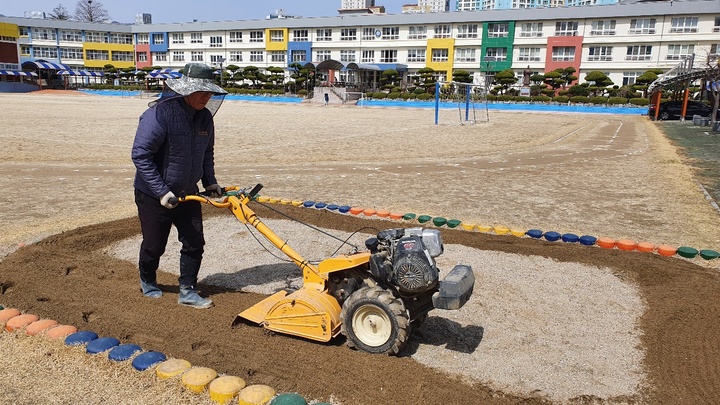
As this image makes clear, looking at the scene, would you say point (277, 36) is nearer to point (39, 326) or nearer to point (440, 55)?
point (440, 55)

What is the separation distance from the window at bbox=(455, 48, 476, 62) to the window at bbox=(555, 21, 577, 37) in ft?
Answer: 32.3

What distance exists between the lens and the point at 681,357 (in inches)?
159

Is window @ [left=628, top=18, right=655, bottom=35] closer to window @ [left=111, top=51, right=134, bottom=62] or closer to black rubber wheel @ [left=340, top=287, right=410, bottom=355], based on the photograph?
black rubber wheel @ [left=340, top=287, right=410, bottom=355]

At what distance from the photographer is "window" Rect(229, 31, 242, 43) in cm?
8218

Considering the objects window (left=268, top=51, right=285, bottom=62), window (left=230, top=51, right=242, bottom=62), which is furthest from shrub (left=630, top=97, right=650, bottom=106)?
window (left=230, top=51, right=242, bottom=62)

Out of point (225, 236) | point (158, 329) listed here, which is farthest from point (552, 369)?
point (225, 236)

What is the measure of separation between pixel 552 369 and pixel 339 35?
7586cm

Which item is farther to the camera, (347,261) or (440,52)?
(440,52)

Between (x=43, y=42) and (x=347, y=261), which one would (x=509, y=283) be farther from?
(x=43, y=42)

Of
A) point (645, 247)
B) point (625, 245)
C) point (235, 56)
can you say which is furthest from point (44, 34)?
point (645, 247)

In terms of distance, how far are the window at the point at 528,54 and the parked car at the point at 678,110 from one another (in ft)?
96.0

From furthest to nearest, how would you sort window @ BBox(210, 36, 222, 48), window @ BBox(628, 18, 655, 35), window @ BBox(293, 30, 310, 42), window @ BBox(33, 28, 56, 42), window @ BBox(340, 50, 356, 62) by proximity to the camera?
1. window @ BBox(33, 28, 56, 42)
2. window @ BBox(210, 36, 222, 48)
3. window @ BBox(293, 30, 310, 42)
4. window @ BBox(340, 50, 356, 62)
5. window @ BBox(628, 18, 655, 35)

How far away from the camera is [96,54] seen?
89750 mm

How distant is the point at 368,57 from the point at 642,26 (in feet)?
108
